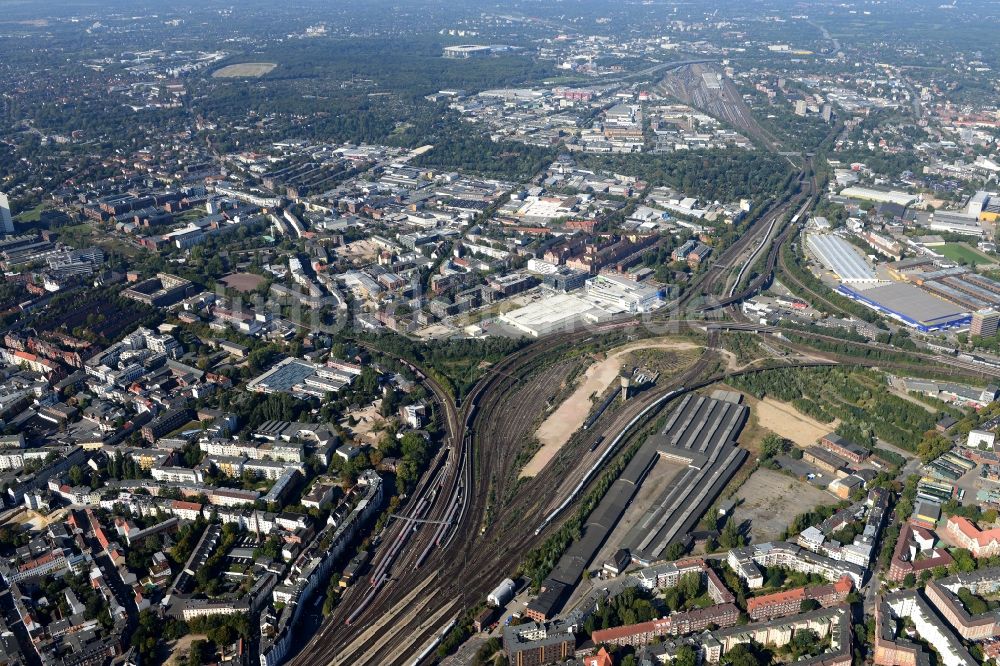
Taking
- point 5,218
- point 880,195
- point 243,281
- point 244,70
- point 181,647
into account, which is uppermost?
point 244,70

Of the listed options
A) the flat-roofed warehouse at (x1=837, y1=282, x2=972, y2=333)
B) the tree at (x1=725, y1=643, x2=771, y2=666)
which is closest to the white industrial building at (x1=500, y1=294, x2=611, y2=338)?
the flat-roofed warehouse at (x1=837, y1=282, x2=972, y2=333)

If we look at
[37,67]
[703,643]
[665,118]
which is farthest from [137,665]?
[37,67]

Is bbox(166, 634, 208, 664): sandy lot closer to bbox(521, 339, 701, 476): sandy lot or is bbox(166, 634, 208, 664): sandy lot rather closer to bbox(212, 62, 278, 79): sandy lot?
bbox(521, 339, 701, 476): sandy lot

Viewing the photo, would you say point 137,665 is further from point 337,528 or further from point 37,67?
point 37,67

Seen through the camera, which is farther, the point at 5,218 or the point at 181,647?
the point at 5,218

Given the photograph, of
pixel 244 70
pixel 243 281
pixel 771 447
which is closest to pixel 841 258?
pixel 771 447

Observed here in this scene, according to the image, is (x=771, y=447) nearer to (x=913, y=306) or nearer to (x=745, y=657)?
(x=745, y=657)

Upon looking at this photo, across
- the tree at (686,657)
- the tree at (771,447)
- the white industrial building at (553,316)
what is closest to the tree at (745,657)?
the tree at (686,657)
